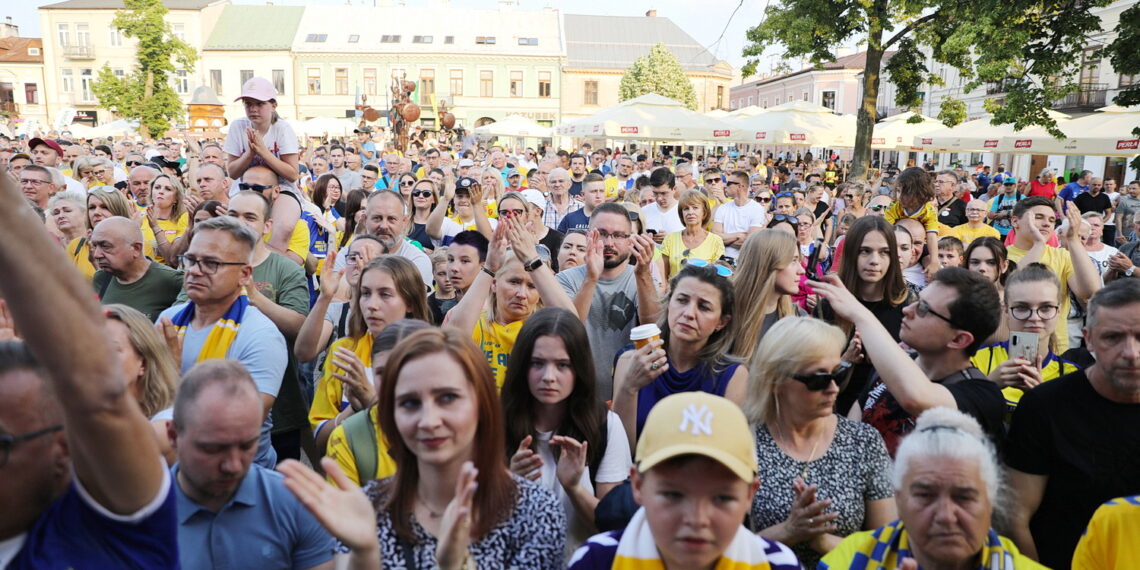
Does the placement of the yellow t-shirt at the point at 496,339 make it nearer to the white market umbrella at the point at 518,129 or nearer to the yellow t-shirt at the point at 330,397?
the yellow t-shirt at the point at 330,397

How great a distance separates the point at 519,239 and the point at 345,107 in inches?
2463

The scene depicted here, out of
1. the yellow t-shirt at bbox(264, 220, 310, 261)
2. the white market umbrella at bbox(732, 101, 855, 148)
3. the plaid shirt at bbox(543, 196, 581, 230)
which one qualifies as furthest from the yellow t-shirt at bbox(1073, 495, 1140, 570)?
the white market umbrella at bbox(732, 101, 855, 148)

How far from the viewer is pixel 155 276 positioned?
4496 millimetres

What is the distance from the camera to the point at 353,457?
107 inches

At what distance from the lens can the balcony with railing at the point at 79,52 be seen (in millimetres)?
61031

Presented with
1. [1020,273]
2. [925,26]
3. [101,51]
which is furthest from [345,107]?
[1020,273]

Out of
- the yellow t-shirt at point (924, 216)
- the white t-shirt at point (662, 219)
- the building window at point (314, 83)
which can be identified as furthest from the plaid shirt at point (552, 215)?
the building window at point (314, 83)

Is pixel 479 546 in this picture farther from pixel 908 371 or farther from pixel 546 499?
pixel 908 371

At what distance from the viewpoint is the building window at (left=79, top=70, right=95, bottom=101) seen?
6142 cm

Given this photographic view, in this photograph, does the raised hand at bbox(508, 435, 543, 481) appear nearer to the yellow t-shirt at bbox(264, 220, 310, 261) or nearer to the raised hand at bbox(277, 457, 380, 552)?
the raised hand at bbox(277, 457, 380, 552)

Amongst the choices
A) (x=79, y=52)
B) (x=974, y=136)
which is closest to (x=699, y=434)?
(x=974, y=136)

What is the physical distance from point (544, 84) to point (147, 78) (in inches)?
1206

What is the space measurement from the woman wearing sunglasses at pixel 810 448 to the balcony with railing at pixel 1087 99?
1157 inches

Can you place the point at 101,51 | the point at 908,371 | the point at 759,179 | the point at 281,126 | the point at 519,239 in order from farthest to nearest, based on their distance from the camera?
the point at 101,51 < the point at 759,179 < the point at 281,126 < the point at 519,239 < the point at 908,371
